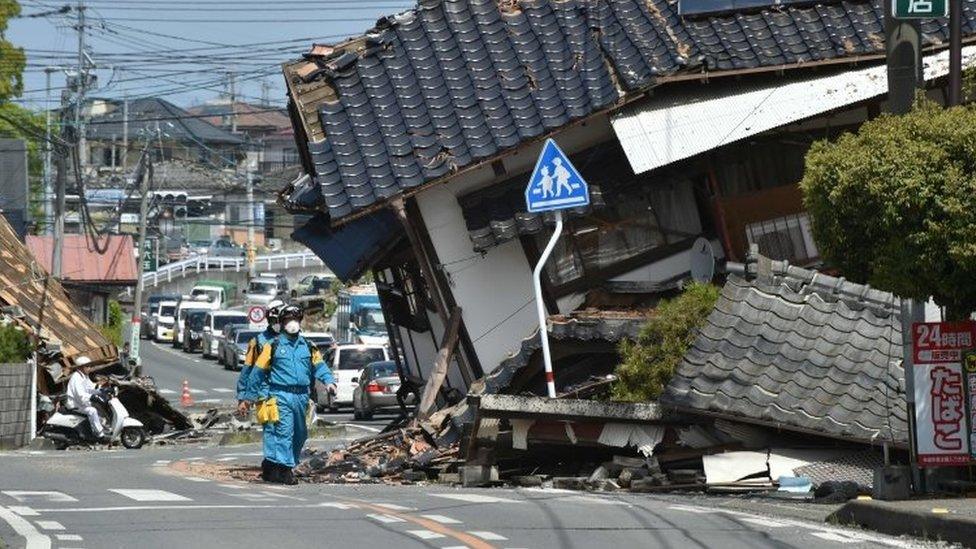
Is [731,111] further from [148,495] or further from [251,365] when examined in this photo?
[148,495]

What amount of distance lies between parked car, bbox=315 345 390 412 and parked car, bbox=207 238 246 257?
1939 inches

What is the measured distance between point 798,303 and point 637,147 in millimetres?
3917

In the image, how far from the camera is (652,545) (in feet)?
36.5

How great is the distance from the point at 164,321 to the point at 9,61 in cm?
1725

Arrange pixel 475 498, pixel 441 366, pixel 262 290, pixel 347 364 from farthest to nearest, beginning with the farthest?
1. pixel 262 290
2. pixel 347 364
3. pixel 441 366
4. pixel 475 498

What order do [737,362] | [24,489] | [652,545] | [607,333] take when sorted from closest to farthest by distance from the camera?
→ [652,545], [24,489], [737,362], [607,333]

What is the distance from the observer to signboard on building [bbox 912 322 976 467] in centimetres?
1366

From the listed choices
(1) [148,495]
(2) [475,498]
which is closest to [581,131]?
(2) [475,498]

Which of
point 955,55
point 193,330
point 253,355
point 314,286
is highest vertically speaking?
point 314,286

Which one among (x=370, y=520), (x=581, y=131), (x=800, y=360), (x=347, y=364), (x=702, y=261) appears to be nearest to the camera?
(x=370, y=520)

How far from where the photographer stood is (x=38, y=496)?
1500cm

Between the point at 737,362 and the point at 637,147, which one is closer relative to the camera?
the point at 737,362

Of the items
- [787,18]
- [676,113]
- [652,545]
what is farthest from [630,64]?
[652,545]

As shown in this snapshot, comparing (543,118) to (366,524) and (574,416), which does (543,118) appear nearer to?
(574,416)
